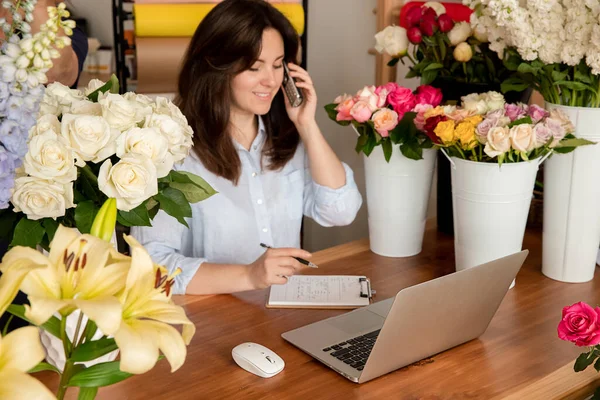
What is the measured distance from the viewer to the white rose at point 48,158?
102 centimetres

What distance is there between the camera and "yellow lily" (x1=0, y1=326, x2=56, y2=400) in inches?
21.0

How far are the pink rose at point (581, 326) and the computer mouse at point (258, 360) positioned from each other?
0.48 m

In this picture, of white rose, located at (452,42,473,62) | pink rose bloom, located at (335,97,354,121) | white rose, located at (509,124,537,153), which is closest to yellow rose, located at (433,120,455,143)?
white rose, located at (509,124,537,153)

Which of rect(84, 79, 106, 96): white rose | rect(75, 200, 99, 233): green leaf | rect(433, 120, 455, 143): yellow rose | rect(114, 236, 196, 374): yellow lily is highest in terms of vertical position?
rect(84, 79, 106, 96): white rose

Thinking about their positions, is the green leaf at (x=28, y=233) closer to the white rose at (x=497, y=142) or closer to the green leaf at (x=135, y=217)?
the green leaf at (x=135, y=217)

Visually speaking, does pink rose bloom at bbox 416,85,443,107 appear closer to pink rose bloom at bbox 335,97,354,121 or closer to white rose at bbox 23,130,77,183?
pink rose bloom at bbox 335,97,354,121

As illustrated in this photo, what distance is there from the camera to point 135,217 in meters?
1.16

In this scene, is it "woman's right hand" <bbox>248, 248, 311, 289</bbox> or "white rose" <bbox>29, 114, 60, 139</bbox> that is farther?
"woman's right hand" <bbox>248, 248, 311, 289</bbox>

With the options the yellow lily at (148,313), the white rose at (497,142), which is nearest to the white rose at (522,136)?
the white rose at (497,142)

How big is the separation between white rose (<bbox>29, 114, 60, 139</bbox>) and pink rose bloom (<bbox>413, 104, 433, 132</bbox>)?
3.13 ft

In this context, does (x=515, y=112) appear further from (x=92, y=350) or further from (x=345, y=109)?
(x=92, y=350)

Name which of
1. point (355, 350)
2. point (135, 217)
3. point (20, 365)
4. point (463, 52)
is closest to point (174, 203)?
point (135, 217)

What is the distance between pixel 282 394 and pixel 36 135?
1.87ft

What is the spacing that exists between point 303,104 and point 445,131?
566 mm
